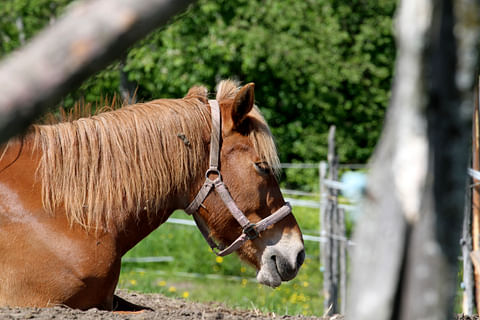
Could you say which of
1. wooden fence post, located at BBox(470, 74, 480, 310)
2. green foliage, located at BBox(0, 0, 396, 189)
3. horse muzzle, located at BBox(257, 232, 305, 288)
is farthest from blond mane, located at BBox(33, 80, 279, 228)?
green foliage, located at BBox(0, 0, 396, 189)

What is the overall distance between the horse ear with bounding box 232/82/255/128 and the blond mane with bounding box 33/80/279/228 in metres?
0.16

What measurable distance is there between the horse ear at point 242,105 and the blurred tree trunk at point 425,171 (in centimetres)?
202

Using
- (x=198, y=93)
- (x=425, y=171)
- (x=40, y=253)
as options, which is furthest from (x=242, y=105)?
(x=425, y=171)

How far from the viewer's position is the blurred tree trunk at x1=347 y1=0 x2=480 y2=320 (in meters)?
1.29

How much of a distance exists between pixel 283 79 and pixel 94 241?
13781 millimetres

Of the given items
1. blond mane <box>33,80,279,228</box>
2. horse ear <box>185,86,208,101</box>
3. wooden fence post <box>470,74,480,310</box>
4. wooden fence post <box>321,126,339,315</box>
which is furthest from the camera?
wooden fence post <box>321,126,339,315</box>

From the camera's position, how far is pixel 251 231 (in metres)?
3.35

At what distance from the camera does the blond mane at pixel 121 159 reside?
10.1ft

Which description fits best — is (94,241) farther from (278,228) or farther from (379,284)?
(379,284)

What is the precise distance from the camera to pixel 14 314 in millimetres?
2414

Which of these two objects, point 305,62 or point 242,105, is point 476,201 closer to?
point 242,105

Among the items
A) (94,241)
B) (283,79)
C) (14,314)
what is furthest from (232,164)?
(283,79)

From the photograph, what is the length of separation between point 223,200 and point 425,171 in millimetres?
2076

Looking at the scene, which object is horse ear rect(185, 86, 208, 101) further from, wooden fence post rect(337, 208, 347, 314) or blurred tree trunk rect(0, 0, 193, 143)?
wooden fence post rect(337, 208, 347, 314)
